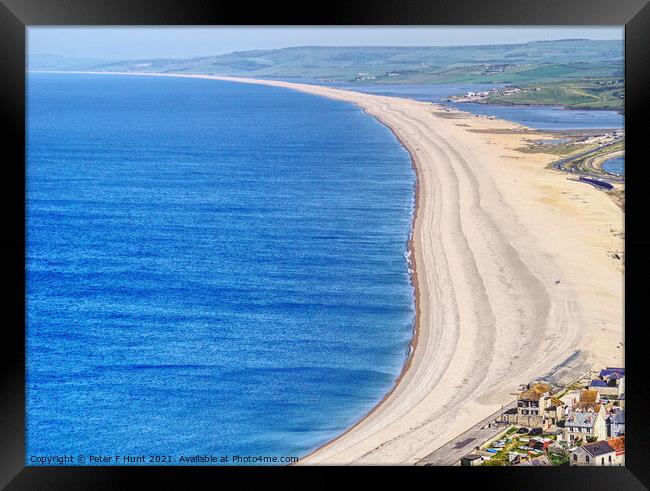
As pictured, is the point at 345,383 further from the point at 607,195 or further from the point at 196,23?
the point at 607,195

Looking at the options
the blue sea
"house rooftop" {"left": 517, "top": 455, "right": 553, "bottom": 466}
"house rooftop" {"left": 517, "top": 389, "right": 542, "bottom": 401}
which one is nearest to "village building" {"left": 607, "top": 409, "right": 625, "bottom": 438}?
"house rooftop" {"left": 517, "top": 389, "right": 542, "bottom": 401}

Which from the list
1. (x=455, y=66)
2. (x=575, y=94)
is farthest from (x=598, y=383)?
(x=455, y=66)

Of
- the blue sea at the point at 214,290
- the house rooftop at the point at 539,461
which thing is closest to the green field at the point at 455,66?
the blue sea at the point at 214,290

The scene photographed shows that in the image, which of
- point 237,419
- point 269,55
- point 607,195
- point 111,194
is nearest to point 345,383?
point 237,419

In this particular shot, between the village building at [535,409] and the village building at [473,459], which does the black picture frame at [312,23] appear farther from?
the village building at [535,409]

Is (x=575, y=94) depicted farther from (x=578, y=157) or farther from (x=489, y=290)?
(x=489, y=290)

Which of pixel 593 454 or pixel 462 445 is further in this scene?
pixel 462 445
